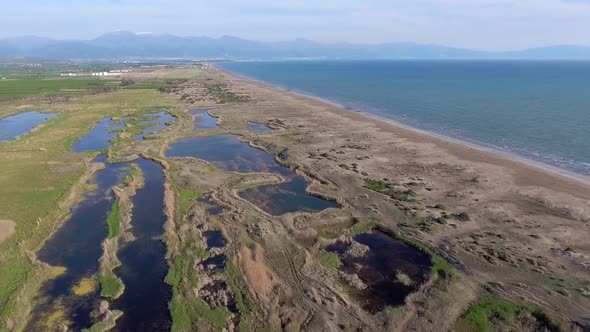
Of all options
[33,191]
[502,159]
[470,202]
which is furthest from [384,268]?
[33,191]

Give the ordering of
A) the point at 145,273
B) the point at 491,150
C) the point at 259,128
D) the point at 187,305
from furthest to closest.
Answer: the point at 259,128, the point at 491,150, the point at 145,273, the point at 187,305

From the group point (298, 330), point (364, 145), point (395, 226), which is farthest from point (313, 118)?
point (298, 330)

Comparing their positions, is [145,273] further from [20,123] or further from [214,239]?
[20,123]

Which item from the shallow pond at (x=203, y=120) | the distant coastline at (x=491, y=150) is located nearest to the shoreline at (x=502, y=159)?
the distant coastline at (x=491, y=150)

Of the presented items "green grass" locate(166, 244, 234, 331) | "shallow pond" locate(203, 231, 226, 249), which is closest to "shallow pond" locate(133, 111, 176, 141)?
"shallow pond" locate(203, 231, 226, 249)

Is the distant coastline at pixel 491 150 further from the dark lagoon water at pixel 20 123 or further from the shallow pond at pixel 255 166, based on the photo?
the dark lagoon water at pixel 20 123
